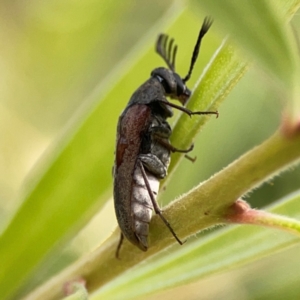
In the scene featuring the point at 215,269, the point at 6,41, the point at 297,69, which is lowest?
the point at 215,269

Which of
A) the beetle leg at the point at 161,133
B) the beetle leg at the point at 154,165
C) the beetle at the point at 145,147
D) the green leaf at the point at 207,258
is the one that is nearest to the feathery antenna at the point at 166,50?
the beetle at the point at 145,147

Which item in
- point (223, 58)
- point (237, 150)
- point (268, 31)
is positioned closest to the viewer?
point (268, 31)

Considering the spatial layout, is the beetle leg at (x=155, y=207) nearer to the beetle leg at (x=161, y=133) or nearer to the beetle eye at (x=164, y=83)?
the beetle leg at (x=161, y=133)

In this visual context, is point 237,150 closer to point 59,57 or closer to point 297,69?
point 297,69

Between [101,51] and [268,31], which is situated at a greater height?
[101,51]

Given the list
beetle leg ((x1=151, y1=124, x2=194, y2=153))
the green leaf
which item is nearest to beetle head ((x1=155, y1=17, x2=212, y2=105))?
beetle leg ((x1=151, y1=124, x2=194, y2=153))

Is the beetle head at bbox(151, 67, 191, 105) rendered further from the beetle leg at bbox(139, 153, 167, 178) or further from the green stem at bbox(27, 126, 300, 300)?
the green stem at bbox(27, 126, 300, 300)

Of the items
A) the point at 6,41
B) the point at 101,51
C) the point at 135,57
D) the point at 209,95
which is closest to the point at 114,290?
the point at 209,95
